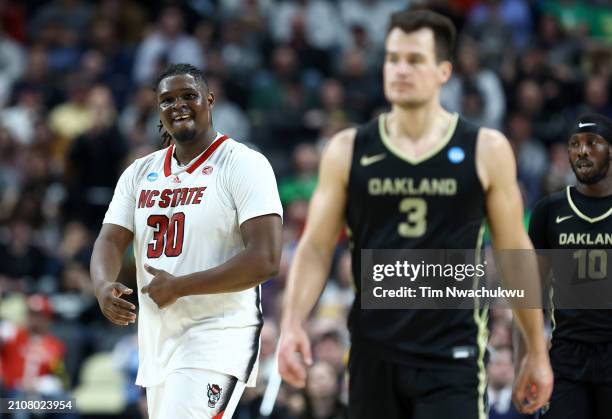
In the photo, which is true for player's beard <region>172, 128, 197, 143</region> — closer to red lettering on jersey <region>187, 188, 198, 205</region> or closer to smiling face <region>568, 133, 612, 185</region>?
red lettering on jersey <region>187, 188, 198, 205</region>

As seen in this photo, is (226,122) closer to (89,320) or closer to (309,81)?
(309,81)

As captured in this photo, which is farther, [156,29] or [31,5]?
[31,5]

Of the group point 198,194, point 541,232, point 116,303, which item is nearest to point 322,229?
point 198,194

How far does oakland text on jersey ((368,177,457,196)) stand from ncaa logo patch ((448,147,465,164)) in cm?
10

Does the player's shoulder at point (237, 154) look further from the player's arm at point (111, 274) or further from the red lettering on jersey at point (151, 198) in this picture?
the player's arm at point (111, 274)

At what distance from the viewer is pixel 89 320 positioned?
44.7ft

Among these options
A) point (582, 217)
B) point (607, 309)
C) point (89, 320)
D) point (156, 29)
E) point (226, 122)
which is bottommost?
point (89, 320)

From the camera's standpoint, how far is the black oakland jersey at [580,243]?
23.5 ft

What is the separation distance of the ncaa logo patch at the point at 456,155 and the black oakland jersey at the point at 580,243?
1.86m

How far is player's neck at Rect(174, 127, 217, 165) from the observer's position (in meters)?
6.38

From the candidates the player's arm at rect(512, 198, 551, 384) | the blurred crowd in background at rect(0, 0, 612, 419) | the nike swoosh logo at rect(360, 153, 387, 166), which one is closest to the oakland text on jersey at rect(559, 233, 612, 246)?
the player's arm at rect(512, 198, 551, 384)

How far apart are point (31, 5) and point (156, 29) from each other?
325 centimetres

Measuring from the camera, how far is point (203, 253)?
6121mm

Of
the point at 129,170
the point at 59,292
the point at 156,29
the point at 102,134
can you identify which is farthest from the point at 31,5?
the point at 129,170
